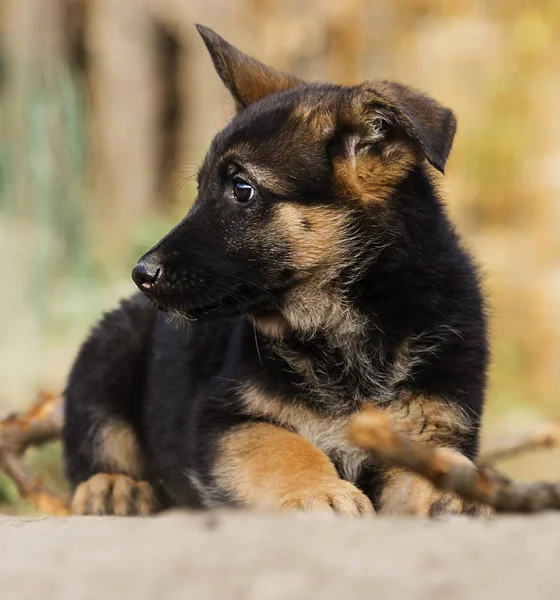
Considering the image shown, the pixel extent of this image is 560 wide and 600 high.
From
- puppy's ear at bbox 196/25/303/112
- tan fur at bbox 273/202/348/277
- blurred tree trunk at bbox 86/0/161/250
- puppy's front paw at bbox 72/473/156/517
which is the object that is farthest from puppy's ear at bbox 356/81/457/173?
blurred tree trunk at bbox 86/0/161/250

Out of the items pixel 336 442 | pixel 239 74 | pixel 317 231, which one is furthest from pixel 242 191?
pixel 336 442

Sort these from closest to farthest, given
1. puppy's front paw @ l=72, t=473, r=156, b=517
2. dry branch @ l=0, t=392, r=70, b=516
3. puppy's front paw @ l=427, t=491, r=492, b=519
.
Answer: puppy's front paw @ l=427, t=491, r=492, b=519, puppy's front paw @ l=72, t=473, r=156, b=517, dry branch @ l=0, t=392, r=70, b=516

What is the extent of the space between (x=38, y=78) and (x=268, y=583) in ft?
24.3

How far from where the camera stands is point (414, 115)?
13.1 feet

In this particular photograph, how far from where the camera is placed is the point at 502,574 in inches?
94.4

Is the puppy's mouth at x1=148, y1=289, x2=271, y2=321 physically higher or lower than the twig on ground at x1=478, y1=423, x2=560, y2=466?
higher

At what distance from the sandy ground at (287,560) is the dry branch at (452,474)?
0.06 m

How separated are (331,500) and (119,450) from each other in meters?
1.88

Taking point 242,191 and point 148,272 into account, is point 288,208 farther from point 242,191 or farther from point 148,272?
point 148,272

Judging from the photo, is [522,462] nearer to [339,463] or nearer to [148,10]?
[339,463]

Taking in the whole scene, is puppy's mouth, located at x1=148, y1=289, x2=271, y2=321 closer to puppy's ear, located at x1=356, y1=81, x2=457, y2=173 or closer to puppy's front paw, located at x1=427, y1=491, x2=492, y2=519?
puppy's ear, located at x1=356, y1=81, x2=457, y2=173

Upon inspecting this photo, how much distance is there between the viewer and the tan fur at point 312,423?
Result: 4.19m

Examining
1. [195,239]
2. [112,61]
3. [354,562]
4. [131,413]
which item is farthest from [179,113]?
[354,562]

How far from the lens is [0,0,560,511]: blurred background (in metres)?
9.00
